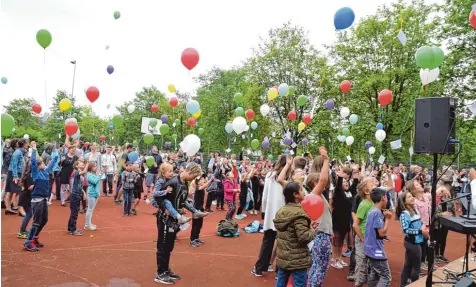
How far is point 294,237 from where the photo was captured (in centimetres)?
394

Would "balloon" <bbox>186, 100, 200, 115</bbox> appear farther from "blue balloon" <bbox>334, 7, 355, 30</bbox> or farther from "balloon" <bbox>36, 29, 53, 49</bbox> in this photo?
"blue balloon" <bbox>334, 7, 355, 30</bbox>

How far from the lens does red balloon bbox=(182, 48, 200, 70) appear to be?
27.8 ft

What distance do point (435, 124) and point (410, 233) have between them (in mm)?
1511

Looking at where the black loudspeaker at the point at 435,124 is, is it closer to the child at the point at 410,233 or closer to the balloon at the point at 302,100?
the child at the point at 410,233

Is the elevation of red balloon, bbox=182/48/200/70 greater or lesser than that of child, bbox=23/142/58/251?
greater

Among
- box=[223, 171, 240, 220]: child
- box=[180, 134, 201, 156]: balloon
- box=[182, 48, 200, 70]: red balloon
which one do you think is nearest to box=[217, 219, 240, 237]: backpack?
box=[223, 171, 240, 220]: child

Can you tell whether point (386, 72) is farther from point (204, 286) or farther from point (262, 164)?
point (204, 286)

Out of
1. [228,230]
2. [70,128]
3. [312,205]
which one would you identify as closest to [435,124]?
[312,205]

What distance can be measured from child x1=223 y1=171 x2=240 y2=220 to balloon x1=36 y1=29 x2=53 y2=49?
5.61m

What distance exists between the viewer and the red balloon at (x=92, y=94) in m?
9.15

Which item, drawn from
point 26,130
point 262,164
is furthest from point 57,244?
point 26,130

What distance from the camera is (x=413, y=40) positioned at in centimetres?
2195

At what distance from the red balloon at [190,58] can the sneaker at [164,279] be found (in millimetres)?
5037

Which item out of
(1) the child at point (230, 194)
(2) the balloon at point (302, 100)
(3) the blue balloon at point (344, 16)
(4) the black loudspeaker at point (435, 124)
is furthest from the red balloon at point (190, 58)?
(2) the balloon at point (302, 100)
